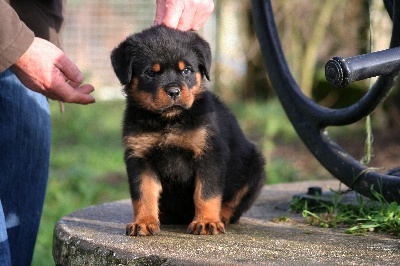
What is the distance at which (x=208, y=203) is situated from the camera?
9.33ft

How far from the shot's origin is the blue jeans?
10.7 feet

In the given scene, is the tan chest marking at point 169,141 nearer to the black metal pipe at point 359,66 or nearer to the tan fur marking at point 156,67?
the tan fur marking at point 156,67

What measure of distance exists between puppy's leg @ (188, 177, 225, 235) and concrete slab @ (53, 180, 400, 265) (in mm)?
47

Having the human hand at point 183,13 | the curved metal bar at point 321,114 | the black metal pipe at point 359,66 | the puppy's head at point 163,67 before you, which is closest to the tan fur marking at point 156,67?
the puppy's head at point 163,67

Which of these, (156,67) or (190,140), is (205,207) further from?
(156,67)

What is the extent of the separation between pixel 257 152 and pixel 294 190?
1.98 feet

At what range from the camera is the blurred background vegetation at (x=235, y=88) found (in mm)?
7215

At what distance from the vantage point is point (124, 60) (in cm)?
308

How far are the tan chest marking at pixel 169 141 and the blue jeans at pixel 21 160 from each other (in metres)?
0.62

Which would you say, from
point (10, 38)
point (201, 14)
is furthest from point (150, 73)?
point (10, 38)

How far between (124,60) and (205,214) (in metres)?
0.73

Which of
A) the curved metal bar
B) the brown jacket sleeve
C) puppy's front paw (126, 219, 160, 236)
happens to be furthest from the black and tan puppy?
the brown jacket sleeve

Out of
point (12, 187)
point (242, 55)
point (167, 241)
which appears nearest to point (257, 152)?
point (167, 241)

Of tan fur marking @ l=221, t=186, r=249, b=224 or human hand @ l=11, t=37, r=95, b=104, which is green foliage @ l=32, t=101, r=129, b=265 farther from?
human hand @ l=11, t=37, r=95, b=104
